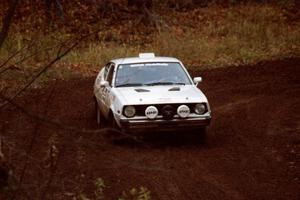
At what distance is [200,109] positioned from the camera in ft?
36.7

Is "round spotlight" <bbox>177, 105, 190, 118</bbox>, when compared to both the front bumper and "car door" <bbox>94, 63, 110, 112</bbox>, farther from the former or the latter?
"car door" <bbox>94, 63, 110, 112</bbox>

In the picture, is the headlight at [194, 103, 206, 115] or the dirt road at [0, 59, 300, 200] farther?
the headlight at [194, 103, 206, 115]

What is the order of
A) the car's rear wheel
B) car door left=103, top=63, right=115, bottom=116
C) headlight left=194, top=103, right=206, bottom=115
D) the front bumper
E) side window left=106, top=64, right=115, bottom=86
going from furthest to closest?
1. side window left=106, top=64, right=115, bottom=86
2. car door left=103, top=63, right=115, bottom=116
3. the car's rear wheel
4. headlight left=194, top=103, right=206, bottom=115
5. the front bumper

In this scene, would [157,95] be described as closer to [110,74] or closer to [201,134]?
[201,134]

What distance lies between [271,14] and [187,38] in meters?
7.27

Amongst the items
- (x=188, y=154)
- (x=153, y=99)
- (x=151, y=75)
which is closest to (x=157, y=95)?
(x=153, y=99)

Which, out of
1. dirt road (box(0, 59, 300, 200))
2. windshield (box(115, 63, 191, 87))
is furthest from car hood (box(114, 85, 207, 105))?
dirt road (box(0, 59, 300, 200))

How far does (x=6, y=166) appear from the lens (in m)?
4.15

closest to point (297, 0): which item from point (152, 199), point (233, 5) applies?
point (233, 5)

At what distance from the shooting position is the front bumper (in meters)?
11.0

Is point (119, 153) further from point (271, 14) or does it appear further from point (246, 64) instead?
point (271, 14)

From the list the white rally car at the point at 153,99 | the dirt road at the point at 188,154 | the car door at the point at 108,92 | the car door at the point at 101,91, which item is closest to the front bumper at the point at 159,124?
the white rally car at the point at 153,99

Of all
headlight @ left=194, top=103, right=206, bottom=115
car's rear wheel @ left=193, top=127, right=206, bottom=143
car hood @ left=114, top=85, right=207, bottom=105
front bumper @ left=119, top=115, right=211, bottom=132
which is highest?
car hood @ left=114, top=85, right=207, bottom=105

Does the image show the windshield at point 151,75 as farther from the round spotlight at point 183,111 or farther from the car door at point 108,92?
the round spotlight at point 183,111
